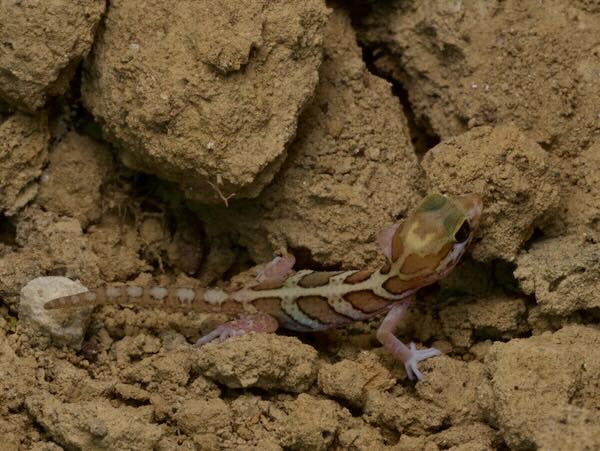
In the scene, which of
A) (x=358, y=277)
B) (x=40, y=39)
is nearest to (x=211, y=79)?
(x=40, y=39)

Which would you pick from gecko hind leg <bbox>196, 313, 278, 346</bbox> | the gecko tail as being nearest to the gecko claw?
gecko hind leg <bbox>196, 313, 278, 346</bbox>

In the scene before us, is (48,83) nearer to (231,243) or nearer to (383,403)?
(231,243)

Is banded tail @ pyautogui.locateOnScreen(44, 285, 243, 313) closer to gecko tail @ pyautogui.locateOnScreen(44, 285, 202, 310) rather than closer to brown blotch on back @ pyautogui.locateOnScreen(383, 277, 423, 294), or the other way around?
gecko tail @ pyautogui.locateOnScreen(44, 285, 202, 310)

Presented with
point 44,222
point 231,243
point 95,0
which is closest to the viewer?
point 95,0

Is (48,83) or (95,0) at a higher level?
(95,0)

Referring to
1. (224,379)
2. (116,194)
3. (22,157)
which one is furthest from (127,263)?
(224,379)

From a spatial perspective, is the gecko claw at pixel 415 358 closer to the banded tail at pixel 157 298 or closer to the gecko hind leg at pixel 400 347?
the gecko hind leg at pixel 400 347

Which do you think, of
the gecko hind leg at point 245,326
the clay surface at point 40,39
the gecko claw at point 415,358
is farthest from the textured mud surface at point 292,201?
the gecko hind leg at point 245,326
